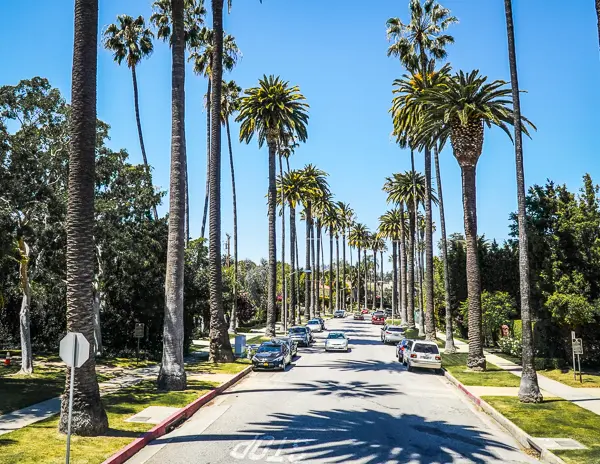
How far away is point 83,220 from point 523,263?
14.7 metres

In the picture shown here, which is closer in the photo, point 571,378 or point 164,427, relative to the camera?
point 164,427

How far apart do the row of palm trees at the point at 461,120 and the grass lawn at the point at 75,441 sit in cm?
1316

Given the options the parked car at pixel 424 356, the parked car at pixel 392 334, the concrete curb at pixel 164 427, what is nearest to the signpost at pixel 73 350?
the concrete curb at pixel 164 427

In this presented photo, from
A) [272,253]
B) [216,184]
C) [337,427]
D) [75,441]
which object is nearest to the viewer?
[75,441]

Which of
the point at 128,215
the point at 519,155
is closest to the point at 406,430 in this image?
the point at 519,155

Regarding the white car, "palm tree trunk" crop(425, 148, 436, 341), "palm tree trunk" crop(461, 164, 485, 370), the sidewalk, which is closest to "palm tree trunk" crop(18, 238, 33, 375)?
"palm tree trunk" crop(461, 164, 485, 370)

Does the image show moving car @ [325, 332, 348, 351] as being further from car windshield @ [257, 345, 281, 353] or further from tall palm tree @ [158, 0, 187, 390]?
tall palm tree @ [158, 0, 187, 390]

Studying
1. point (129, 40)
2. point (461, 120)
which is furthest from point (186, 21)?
point (461, 120)

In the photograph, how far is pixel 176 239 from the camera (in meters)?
20.9

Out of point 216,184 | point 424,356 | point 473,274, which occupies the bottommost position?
point 424,356

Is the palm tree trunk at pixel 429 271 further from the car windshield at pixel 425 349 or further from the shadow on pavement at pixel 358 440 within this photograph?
the shadow on pavement at pixel 358 440

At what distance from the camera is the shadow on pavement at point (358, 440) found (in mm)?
11969

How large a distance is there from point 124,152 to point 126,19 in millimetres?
18631

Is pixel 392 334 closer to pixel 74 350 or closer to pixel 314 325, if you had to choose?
pixel 314 325
